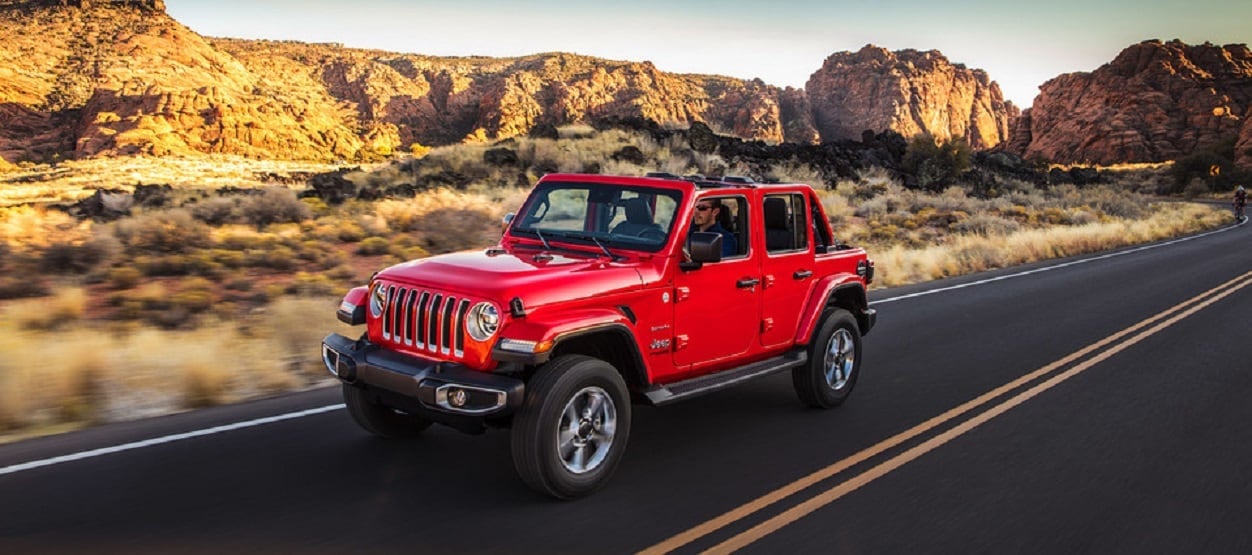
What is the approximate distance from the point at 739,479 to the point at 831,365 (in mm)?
2149

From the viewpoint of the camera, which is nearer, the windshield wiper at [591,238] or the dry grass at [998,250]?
the windshield wiper at [591,238]

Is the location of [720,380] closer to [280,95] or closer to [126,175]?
[126,175]

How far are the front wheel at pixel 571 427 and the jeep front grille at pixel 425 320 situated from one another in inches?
20.7

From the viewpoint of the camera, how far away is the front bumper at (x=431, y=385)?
4.69 m

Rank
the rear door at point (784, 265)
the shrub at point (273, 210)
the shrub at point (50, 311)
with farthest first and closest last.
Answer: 1. the shrub at point (273, 210)
2. the shrub at point (50, 311)
3. the rear door at point (784, 265)

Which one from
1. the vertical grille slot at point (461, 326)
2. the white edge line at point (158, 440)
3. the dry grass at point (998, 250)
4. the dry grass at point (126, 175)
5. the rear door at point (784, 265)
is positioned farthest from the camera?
the dry grass at point (126, 175)

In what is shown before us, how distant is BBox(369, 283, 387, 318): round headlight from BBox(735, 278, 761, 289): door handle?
7.90 ft

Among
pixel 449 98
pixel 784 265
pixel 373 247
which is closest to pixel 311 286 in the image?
pixel 373 247

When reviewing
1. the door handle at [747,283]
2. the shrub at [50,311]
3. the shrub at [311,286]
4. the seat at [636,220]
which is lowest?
the shrub at [311,286]

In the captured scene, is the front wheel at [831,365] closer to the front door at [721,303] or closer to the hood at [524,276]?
the front door at [721,303]

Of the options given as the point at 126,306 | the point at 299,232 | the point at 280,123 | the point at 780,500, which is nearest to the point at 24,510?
the point at 780,500

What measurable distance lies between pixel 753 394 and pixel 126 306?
26.2ft

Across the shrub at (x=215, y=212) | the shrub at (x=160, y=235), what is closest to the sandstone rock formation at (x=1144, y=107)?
the shrub at (x=215, y=212)

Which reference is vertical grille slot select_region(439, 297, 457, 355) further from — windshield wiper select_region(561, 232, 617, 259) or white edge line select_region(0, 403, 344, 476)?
white edge line select_region(0, 403, 344, 476)
